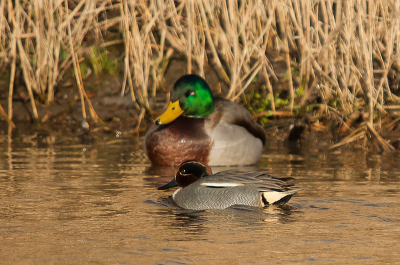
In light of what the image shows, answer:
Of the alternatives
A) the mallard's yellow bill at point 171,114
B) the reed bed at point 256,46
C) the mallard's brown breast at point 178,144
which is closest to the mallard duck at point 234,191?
the mallard's brown breast at point 178,144

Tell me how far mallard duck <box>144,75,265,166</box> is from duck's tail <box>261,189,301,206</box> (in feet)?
8.28

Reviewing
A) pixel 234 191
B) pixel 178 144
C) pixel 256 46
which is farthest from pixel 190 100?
pixel 234 191

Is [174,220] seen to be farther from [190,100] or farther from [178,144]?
[190,100]

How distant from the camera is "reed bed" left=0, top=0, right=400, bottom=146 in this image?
9094 mm

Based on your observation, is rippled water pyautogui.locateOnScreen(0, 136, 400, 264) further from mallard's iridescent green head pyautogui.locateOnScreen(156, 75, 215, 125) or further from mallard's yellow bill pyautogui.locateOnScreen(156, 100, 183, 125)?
mallard's iridescent green head pyautogui.locateOnScreen(156, 75, 215, 125)

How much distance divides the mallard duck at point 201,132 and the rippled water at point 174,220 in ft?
0.87

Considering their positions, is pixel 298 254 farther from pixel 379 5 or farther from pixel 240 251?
pixel 379 5

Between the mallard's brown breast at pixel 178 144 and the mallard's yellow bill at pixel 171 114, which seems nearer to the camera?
the mallard's brown breast at pixel 178 144

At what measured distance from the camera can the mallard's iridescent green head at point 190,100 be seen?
8750 millimetres

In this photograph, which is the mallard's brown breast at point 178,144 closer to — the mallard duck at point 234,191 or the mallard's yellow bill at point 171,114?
the mallard's yellow bill at point 171,114

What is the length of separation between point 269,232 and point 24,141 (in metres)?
5.56

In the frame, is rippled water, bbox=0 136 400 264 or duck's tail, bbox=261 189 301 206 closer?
rippled water, bbox=0 136 400 264

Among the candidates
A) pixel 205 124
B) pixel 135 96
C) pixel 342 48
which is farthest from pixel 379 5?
Answer: pixel 135 96


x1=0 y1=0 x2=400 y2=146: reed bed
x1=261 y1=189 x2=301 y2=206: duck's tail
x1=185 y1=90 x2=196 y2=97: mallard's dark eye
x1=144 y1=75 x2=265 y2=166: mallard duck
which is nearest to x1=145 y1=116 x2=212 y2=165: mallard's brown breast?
x1=144 y1=75 x2=265 y2=166: mallard duck
